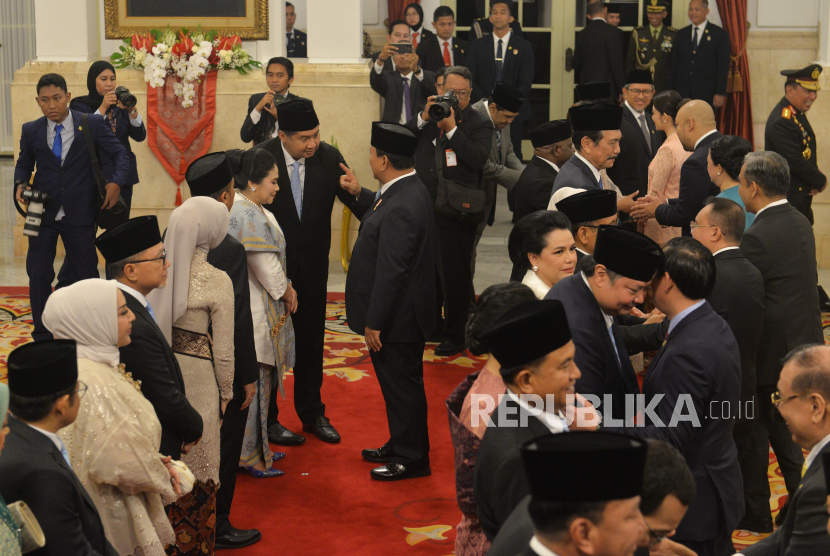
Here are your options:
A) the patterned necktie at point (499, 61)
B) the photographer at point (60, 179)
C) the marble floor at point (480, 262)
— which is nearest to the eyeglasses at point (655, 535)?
the photographer at point (60, 179)

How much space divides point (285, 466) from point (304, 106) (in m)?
1.77

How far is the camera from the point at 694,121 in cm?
525

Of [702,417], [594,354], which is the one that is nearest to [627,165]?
[594,354]

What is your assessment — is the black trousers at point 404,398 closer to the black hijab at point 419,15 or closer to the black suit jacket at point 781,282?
the black suit jacket at point 781,282

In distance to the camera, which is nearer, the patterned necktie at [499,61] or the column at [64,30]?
the column at [64,30]

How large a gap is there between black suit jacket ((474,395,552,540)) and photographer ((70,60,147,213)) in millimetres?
5377

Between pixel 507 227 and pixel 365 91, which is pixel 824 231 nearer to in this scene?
pixel 507 227

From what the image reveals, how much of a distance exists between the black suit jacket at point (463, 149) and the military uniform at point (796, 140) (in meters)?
2.19

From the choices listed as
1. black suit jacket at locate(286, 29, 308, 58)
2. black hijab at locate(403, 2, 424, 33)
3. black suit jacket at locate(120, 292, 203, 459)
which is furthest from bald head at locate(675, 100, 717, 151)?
black suit jacket at locate(286, 29, 308, 58)

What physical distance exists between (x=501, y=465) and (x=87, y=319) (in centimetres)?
129

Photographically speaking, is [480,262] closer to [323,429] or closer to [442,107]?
[442,107]

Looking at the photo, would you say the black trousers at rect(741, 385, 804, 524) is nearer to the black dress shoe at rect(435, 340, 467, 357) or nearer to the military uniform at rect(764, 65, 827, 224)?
the black dress shoe at rect(435, 340, 467, 357)

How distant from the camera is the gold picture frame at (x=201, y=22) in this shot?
8.45m

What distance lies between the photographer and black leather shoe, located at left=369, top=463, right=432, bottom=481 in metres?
4.36
